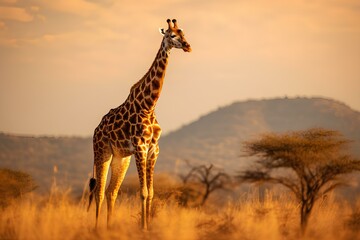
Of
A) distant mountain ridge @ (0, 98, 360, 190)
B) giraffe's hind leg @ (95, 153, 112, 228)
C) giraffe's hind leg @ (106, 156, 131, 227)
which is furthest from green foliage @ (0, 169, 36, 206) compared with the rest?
distant mountain ridge @ (0, 98, 360, 190)

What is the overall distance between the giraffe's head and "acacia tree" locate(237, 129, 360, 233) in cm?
267

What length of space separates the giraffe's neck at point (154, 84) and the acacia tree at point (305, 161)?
7.52 feet

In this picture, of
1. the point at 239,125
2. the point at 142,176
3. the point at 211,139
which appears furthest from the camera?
the point at 239,125

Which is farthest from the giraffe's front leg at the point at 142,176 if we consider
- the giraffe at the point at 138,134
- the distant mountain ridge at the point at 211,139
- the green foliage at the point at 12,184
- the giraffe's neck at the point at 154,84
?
the distant mountain ridge at the point at 211,139

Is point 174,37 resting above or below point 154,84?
above

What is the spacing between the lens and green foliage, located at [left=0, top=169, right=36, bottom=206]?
1731cm

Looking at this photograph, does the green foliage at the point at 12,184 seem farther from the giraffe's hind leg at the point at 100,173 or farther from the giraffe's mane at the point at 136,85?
the giraffe's mane at the point at 136,85

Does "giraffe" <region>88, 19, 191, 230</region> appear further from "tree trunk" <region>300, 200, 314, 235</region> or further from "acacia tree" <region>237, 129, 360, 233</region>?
"tree trunk" <region>300, 200, 314, 235</region>

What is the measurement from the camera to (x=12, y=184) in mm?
18016

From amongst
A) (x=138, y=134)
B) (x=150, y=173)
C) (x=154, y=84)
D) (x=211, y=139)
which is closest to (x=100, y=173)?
(x=150, y=173)

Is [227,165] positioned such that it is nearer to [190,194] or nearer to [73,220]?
[190,194]

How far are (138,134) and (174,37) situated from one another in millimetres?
2043

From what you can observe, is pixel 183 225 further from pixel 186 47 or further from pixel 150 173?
pixel 186 47

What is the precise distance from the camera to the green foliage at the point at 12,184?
17.3 meters
